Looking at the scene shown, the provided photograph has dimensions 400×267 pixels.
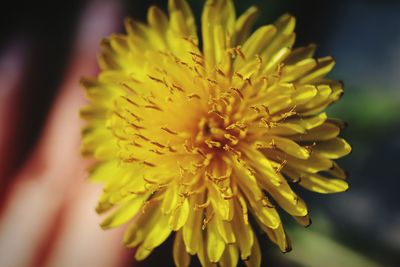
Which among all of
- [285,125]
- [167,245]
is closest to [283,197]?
[285,125]

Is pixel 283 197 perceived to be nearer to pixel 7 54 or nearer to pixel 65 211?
pixel 65 211

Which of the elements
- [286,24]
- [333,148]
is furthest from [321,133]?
[286,24]

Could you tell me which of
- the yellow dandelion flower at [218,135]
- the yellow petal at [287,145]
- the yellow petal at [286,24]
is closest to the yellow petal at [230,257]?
the yellow dandelion flower at [218,135]

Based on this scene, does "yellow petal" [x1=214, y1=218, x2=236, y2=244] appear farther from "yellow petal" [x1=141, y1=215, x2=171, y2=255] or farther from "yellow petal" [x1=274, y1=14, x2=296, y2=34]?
"yellow petal" [x1=274, y1=14, x2=296, y2=34]

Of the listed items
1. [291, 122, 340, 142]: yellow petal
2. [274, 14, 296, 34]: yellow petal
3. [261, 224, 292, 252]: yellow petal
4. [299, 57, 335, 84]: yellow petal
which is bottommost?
[261, 224, 292, 252]: yellow petal

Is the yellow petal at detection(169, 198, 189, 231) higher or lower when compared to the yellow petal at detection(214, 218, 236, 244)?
higher

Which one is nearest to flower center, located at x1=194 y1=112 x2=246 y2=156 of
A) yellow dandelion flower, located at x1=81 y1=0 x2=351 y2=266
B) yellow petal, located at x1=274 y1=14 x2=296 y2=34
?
yellow dandelion flower, located at x1=81 y1=0 x2=351 y2=266

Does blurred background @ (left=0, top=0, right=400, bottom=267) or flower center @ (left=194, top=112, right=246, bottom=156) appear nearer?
flower center @ (left=194, top=112, right=246, bottom=156)
